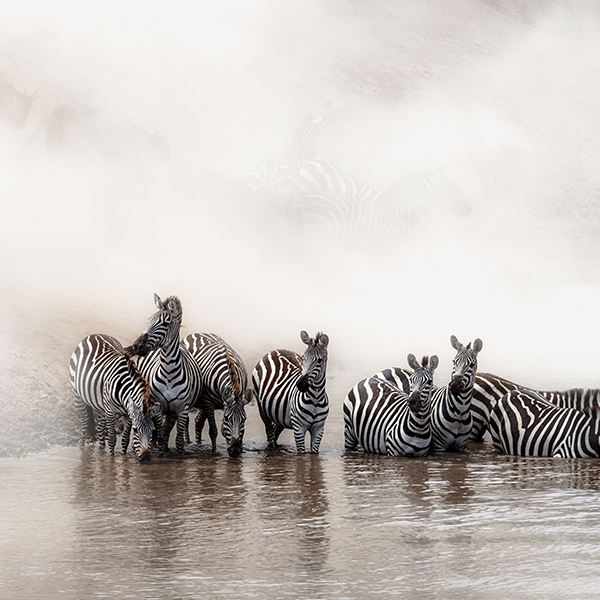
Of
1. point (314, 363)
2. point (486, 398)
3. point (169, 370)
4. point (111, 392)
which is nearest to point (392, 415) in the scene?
point (314, 363)

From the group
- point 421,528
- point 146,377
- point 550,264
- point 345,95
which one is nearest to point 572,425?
point 421,528

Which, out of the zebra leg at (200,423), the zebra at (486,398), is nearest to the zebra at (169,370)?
the zebra leg at (200,423)

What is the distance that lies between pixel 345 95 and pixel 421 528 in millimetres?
33567

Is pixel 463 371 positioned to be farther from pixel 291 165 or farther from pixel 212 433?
pixel 291 165

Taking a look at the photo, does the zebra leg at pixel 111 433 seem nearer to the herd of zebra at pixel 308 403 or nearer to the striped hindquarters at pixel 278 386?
the herd of zebra at pixel 308 403

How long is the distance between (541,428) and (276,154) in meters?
24.7

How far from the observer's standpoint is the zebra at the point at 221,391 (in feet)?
34.1

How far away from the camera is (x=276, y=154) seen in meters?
33.9

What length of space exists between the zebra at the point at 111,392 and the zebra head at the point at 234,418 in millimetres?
686

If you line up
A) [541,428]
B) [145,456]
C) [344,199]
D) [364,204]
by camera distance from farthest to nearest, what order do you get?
[344,199] → [364,204] → [541,428] → [145,456]

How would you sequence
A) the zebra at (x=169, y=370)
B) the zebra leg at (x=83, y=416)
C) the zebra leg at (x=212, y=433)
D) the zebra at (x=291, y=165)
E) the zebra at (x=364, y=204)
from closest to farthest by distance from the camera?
the zebra at (x=169, y=370) < the zebra leg at (x=212, y=433) < the zebra leg at (x=83, y=416) < the zebra at (x=364, y=204) < the zebra at (x=291, y=165)

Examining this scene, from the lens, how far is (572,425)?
32.5ft

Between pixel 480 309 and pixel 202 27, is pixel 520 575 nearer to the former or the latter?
pixel 480 309

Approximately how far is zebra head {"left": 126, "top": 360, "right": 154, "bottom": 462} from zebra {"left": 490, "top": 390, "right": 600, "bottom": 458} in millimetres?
3484
